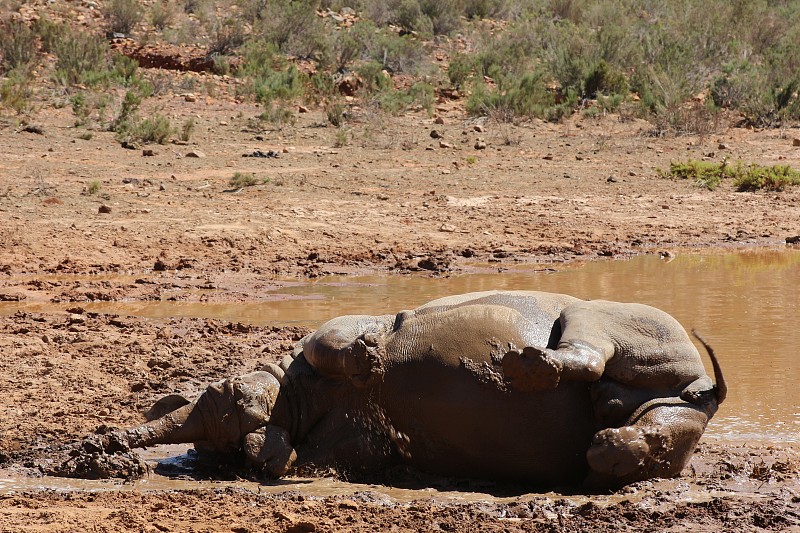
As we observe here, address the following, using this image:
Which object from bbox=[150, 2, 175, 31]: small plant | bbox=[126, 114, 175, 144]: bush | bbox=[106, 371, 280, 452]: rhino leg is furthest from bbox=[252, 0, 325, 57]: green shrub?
bbox=[106, 371, 280, 452]: rhino leg

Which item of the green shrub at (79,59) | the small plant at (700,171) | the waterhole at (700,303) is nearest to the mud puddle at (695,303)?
the waterhole at (700,303)

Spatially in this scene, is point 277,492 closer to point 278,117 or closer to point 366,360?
point 366,360

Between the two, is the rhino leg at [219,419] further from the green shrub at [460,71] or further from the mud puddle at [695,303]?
the green shrub at [460,71]

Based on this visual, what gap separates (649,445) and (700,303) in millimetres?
4298

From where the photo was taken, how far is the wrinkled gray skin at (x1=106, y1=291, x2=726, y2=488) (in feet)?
13.4

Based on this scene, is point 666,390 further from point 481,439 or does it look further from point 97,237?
point 97,237

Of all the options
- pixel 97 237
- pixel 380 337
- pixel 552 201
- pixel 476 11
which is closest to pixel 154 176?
pixel 97 237

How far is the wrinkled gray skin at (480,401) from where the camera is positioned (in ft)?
13.4

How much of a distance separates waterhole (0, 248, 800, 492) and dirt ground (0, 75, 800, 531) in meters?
0.34

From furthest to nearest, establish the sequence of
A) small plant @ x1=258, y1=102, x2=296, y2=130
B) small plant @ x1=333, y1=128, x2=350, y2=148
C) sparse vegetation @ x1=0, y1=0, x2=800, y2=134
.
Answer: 1. sparse vegetation @ x1=0, y1=0, x2=800, y2=134
2. small plant @ x1=258, y1=102, x2=296, y2=130
3. small plant @ x1=333, y1=128, x2=350, y2=148

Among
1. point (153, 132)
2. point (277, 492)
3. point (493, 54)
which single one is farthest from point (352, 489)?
point (493, 54)

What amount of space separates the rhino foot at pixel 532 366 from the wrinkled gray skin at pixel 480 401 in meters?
0.03

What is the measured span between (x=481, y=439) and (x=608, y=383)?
1.73 feet

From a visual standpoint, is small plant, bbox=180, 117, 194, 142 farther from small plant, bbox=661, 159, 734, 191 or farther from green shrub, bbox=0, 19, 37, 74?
small plant, bbox=661, 159, 734, 191
